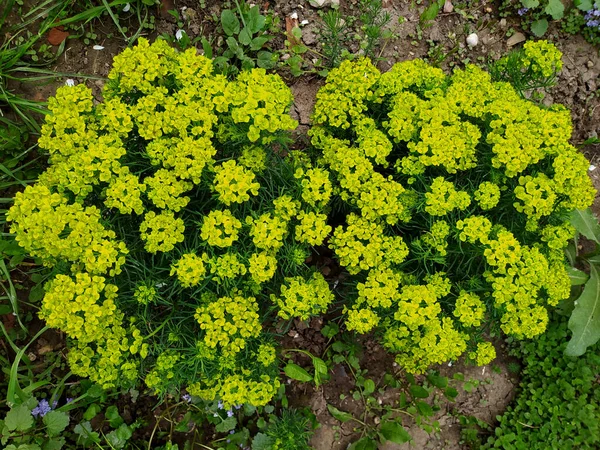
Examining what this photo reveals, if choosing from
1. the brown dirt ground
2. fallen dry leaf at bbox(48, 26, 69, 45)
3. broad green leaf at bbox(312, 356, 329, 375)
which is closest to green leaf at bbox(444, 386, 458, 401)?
the brown dirt ground

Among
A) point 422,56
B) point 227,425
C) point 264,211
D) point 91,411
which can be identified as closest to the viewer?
point 264,211

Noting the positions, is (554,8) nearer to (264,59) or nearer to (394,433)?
(264,59)

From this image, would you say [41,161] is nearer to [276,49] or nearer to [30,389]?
[30,389]

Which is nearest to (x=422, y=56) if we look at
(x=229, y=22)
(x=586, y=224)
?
(x=229, y=22)

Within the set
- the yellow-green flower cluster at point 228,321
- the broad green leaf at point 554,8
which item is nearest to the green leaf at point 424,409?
the yellow-green flower cluster at point 228,321

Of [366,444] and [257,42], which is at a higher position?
[257,42]

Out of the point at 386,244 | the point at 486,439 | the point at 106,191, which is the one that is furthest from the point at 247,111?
the point at 486,439
